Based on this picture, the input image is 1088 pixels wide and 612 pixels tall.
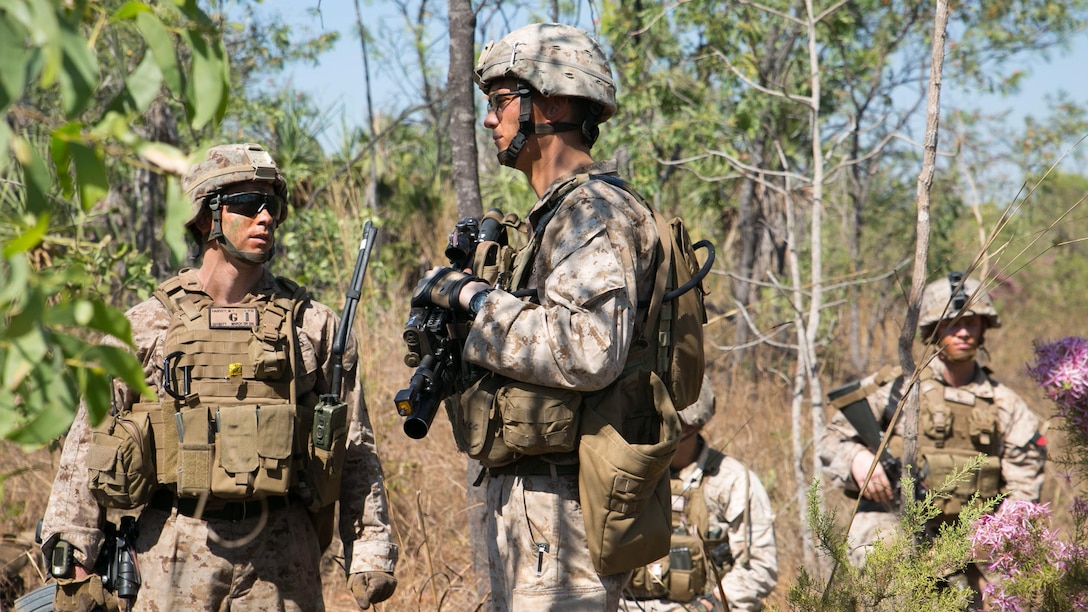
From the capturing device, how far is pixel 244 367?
285 cm

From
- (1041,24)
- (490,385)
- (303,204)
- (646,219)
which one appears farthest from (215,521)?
(1041,24)

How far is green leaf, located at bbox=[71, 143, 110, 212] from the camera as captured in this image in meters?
1.04

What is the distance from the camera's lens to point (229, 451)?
2715 mm

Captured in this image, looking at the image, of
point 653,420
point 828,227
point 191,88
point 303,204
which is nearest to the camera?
point 191,88

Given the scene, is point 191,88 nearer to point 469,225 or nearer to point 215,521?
point 469,225

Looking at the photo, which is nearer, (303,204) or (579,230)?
(579,230)

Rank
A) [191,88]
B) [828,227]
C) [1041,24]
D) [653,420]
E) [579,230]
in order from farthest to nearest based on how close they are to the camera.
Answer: [828,227], [1041,24], [653,420], [579,230], [191,88]

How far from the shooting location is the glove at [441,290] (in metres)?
2.50

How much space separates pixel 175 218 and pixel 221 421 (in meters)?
1.87

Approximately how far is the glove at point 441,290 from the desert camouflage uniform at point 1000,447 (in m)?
2.63

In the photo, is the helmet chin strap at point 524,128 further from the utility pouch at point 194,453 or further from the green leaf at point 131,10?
the green leaf at point 131,10

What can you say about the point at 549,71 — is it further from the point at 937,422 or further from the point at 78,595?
the point at 937,422

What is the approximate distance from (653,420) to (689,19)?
5.92 meters

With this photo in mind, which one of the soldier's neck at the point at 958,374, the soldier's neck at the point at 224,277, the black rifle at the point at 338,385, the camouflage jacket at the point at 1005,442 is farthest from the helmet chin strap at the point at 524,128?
Result: the soldier's neck at the point at 958,374
